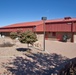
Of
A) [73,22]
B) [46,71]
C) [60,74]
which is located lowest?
[46,71]

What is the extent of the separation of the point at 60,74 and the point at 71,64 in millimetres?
1928

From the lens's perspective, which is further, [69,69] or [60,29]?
[60,29]

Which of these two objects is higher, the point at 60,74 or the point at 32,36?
the point at 32,36

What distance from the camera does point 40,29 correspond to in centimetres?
3800

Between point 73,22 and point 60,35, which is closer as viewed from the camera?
point 73,22

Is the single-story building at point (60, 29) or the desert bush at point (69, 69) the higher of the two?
the single-story building at point (60, 29)

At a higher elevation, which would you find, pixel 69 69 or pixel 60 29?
pixel 60 29

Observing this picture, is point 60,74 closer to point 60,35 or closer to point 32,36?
point 32,36

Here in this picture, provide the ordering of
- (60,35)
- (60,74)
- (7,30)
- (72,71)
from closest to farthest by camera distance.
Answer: (60,74) → (72,71) → (60,35) → (7,30)

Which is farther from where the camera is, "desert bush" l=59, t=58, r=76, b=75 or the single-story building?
the single-story building

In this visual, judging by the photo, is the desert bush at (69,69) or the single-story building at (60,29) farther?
the single-story building at (60,29)

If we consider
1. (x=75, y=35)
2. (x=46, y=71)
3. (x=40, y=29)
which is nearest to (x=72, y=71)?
(x=46, y=71)

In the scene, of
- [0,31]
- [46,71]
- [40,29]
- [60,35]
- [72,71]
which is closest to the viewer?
[72,71]

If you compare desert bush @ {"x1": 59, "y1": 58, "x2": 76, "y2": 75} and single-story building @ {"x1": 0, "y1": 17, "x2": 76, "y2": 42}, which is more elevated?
single-story building @ {"x1": 0, "y1": 17, "x2": 76, "y2": 42}
